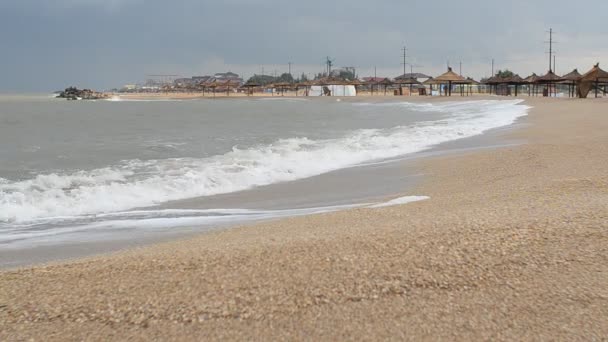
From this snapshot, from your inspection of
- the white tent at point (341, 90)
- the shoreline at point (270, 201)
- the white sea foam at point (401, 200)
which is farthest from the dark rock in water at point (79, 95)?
the white sea foam at point (401, 200)

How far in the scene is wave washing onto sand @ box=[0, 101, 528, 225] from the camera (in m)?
6.82

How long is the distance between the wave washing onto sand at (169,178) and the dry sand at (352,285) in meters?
3.26

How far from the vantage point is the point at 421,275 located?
9.09 feet

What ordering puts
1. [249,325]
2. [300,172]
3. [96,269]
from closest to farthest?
1. [249,325]
2. [96,269]
3. [300,172]

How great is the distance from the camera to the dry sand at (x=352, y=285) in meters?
2.34

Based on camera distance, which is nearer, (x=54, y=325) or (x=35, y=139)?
(x=54, y=325)

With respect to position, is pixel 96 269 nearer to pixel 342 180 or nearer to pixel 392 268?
pixel 392 268

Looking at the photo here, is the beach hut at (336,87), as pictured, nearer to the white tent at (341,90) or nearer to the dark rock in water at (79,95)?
the white tent at (341,90)

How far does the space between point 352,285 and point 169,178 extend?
254 inches

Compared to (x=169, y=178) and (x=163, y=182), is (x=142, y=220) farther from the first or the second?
(x=169, y=178)

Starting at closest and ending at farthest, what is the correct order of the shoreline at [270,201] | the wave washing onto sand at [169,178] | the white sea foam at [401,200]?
1. the shoreline at [270,201]
2. the white sea foam at [401,200]
3. the wave washing onto sand at [169,178]

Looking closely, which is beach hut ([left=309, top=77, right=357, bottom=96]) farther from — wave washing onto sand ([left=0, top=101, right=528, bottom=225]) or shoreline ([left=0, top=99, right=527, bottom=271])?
shoreline ([left=0, top=99, right=527, bottom=271])

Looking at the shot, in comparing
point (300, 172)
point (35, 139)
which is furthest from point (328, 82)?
point (300, 172)

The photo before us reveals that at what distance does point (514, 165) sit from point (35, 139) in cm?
1719
